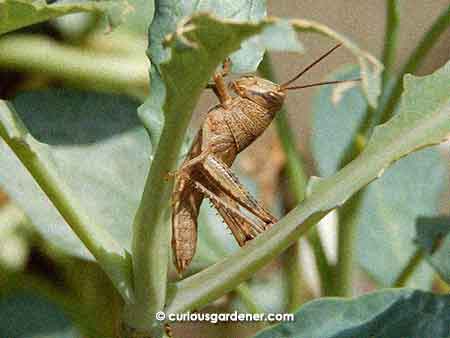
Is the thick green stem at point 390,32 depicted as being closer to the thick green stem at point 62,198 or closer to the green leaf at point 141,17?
the green leaf at point 141,17

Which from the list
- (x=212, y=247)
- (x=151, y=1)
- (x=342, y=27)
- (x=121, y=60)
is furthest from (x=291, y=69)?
(x=151, y=1)

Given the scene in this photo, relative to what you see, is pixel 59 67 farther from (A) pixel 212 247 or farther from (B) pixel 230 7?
(B) pixel 230 7

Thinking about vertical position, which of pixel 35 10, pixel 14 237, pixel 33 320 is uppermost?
pixel 35 10

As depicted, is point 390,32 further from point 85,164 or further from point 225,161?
point 85,164

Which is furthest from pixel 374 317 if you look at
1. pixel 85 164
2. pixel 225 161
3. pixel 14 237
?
pixel 14 237

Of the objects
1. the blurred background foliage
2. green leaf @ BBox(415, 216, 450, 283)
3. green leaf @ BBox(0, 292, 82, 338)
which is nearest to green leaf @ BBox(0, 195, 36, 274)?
the blurred background foliage

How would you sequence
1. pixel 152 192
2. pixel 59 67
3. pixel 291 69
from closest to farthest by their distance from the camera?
pixel 152 192 → pixel 59 67 → pixel 291 69

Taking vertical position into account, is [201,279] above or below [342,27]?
above
